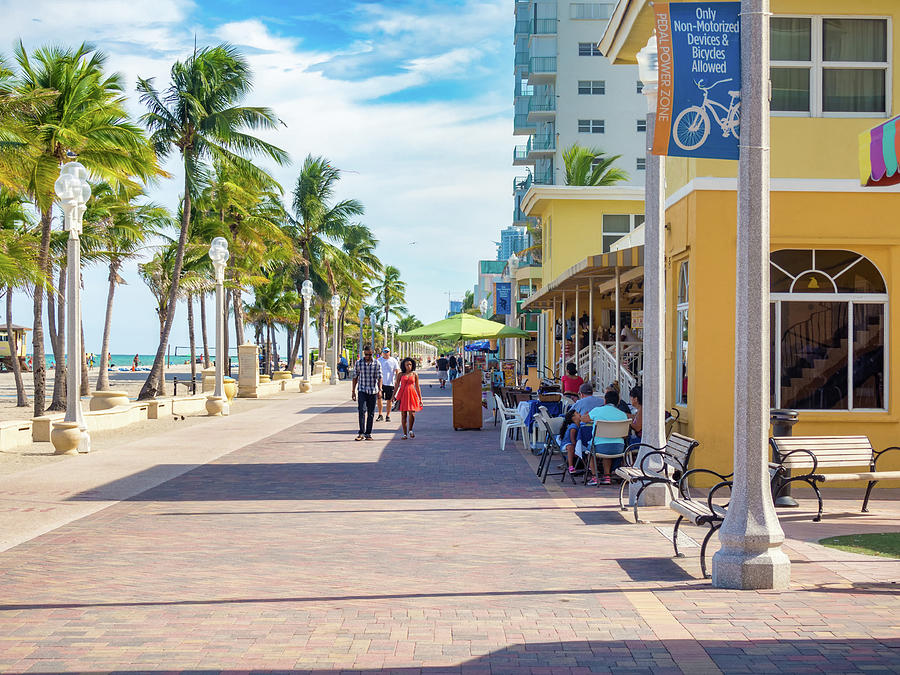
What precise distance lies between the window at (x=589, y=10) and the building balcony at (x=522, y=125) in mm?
6929

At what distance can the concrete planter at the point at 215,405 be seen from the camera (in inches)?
1007

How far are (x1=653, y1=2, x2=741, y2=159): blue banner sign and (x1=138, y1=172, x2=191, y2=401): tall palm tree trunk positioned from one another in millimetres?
A: 24440

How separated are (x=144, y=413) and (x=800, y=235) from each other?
16494mm

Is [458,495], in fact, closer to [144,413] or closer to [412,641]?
[412,641]

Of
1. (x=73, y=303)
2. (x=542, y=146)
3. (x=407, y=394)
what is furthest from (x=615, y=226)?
(x=542, y=146)

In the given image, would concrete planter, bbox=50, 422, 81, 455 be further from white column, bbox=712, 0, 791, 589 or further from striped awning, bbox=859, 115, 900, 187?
striped awning, bbox=859, 115, 900, 187

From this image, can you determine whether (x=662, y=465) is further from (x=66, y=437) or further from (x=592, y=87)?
(x=592, y=87)

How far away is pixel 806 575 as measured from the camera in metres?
7.18

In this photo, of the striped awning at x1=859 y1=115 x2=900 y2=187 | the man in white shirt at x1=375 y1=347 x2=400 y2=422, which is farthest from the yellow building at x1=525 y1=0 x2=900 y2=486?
the man in white shirt at x1=375 y1=347 x2=400 y2=422

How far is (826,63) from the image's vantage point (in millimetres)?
12961

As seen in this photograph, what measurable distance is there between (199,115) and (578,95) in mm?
34290

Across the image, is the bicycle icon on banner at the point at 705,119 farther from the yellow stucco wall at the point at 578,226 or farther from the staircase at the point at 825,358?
the yellow stucco wall at the point at 578,226

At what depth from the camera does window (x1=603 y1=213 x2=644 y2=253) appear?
33.4 m

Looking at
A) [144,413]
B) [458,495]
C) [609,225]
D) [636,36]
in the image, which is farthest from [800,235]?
[609,225]
